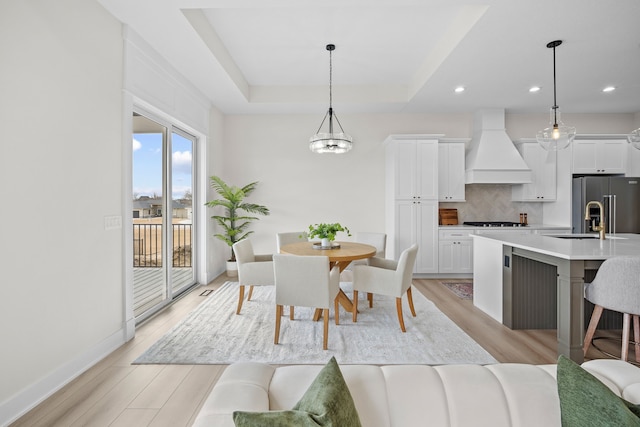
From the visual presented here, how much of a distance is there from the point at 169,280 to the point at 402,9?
12.6 ft

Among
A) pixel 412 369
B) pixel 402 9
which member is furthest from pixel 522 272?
pixel 402 9

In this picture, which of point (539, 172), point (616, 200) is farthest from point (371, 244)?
point (616, 200)

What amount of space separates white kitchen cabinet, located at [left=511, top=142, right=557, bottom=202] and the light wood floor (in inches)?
112

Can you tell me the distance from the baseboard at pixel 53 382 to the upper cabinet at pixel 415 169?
13.0 ft

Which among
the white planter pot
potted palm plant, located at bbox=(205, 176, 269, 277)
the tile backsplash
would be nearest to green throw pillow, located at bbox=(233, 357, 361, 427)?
potted palm plant, located at bbox=(205, 176, 269, 277)

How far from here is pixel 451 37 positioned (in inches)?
124

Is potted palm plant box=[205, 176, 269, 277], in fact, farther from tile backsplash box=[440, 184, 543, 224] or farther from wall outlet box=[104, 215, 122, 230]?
tile backsplash box=[440, 184, 543, 224]

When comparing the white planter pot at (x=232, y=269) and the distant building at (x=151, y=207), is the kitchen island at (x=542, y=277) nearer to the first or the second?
the white planter pot at (x=232, y=269)

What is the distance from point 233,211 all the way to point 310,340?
2.79 m

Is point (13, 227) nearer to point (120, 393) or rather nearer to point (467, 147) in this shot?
point (120, 393)

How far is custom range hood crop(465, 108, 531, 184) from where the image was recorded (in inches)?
189

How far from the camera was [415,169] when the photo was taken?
15.6ft

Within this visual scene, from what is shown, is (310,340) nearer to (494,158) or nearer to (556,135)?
(556,135)

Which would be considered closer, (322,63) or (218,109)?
(322,63)
